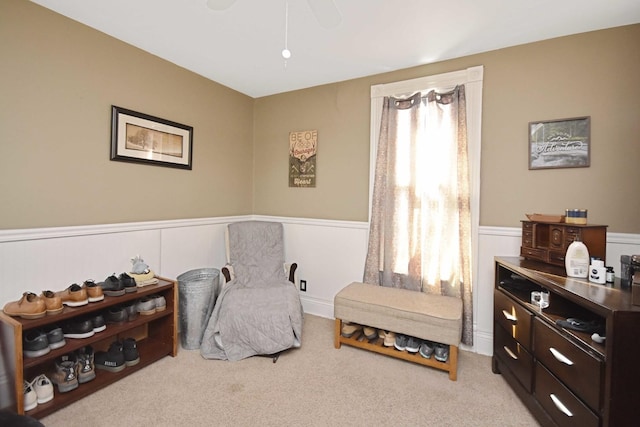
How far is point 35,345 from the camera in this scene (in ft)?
5.31

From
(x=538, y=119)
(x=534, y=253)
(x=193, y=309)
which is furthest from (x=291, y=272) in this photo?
(x=538, y=119)

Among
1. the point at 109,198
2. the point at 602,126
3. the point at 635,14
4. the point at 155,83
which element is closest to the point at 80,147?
the point at 109,198

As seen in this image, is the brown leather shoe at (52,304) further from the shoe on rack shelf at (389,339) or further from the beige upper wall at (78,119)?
the shoe on rack shelf at (389,339)

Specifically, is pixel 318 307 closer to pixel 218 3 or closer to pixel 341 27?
pixel 341 27

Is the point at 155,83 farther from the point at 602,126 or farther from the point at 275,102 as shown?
the point at 602,126

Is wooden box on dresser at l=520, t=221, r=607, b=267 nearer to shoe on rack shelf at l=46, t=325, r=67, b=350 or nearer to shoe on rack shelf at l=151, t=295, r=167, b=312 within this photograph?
shoe on rack shelf at l=151, t=295, r=167, b=312

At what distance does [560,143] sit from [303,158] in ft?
7.47

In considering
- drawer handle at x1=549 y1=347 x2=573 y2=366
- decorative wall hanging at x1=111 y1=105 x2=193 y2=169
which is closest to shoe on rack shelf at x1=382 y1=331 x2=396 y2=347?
drawer handle at x1=549 y1=347 x2=573 y2=366

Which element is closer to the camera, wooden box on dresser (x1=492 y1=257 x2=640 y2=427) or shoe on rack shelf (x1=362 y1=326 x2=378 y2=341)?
wooden box on dresser (x1=492 y1=257 x2=640 y2=427)

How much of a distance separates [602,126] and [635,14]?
702mm

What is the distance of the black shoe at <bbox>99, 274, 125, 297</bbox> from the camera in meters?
1.98

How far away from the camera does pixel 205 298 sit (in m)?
2.48

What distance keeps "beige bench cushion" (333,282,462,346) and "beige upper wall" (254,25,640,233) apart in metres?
0.79

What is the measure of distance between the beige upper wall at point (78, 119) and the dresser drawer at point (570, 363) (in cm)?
291
